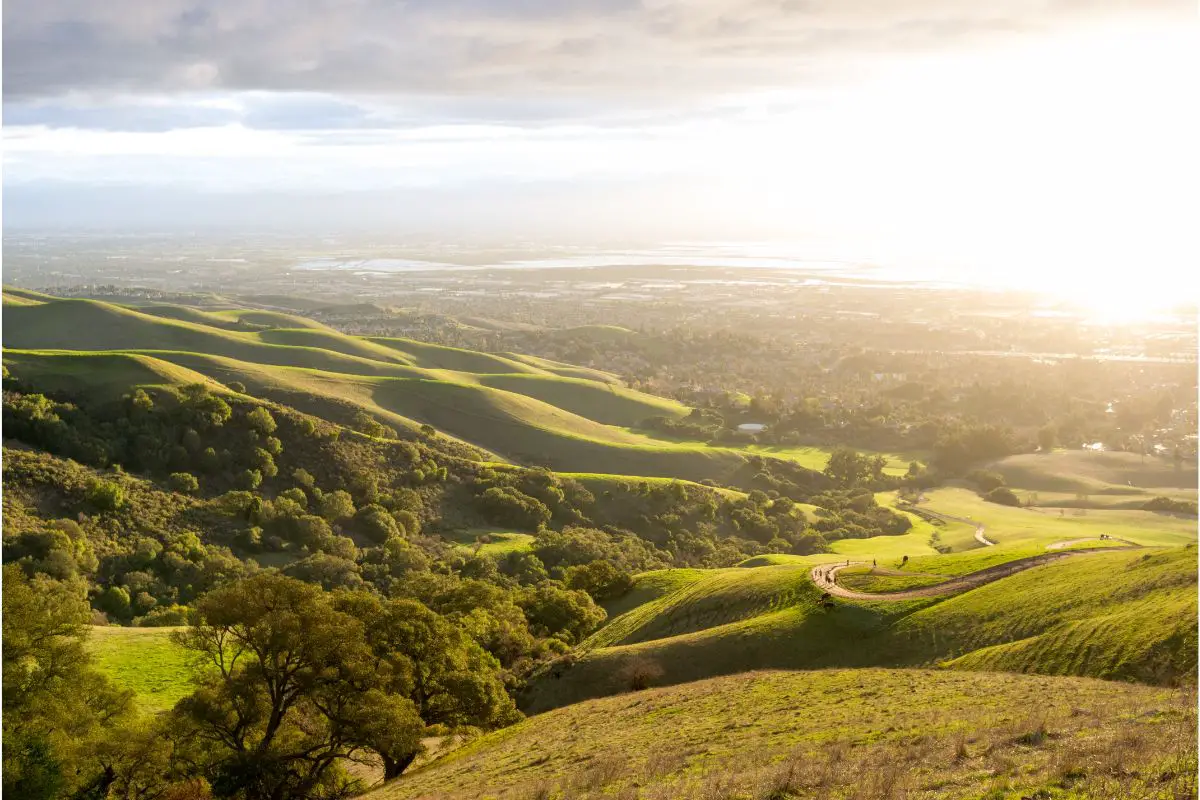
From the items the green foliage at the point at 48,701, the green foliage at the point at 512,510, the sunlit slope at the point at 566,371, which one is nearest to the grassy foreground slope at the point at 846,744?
the green foliage at the point at 48,701

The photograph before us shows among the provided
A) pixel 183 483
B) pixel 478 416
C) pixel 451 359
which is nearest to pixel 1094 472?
pixel 478 416

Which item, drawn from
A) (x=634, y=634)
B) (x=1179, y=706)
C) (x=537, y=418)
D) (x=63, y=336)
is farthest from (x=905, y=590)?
(x=63, y=336)

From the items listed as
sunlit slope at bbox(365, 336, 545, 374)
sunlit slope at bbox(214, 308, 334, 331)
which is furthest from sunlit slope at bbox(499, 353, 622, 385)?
sunlit slope at bbox(214, 308, 334, 331)

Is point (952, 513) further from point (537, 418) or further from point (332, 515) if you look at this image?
point (332, 515)

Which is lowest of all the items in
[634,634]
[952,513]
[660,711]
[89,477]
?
[952,513]

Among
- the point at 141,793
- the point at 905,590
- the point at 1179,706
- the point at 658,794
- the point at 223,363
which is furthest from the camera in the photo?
the point at 223,363

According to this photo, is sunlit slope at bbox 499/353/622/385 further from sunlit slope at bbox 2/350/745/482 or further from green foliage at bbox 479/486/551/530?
green foliage at bbox 479/486/551/530

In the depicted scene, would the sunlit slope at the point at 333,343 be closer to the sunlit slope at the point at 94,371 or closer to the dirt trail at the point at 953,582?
the sunlit slope at the point at 94,371
